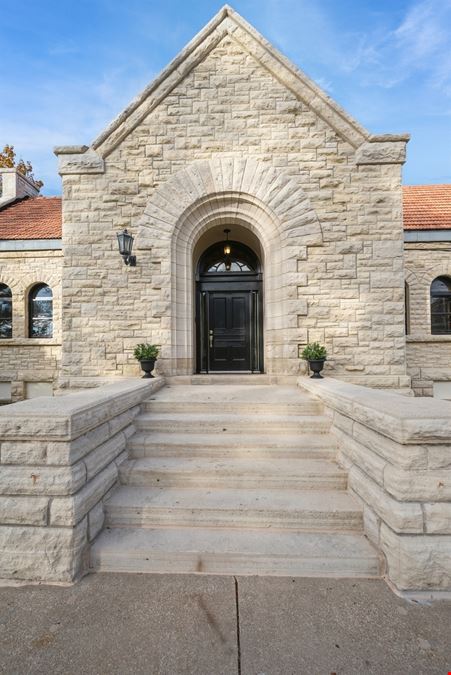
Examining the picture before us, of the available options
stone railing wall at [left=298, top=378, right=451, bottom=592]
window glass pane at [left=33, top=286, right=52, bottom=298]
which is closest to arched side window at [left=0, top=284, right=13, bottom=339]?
window glass pane at [left=33, top=286, right=52, bottom=298]

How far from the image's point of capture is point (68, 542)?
7.87 feet

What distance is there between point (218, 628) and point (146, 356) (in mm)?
4891

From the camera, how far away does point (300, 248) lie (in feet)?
21.6

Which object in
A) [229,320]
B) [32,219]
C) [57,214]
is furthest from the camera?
[57,214]

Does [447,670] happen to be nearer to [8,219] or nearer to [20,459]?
[20,459]

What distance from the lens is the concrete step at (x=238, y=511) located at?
Result: 2.78 meters

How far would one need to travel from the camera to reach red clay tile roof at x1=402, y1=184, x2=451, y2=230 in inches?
389

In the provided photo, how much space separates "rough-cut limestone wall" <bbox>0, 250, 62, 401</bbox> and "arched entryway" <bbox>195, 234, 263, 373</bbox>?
5.57m

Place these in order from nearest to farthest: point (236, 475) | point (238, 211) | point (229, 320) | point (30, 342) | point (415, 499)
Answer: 1. point (415, 499)
2. point (236, 475)
3. point (238, 211)
4. point (229, 320)
5. point (30, 342)

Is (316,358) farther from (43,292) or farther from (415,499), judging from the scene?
(43,292)

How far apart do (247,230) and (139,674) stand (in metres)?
7.62

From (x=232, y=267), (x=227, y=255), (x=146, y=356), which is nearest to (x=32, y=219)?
(x=227, y=255)

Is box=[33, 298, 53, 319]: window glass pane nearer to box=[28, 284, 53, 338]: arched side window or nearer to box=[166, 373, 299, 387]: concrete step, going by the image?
box=[28, 284, 53, 338]: arched side window

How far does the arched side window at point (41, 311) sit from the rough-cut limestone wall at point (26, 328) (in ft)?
0.78
